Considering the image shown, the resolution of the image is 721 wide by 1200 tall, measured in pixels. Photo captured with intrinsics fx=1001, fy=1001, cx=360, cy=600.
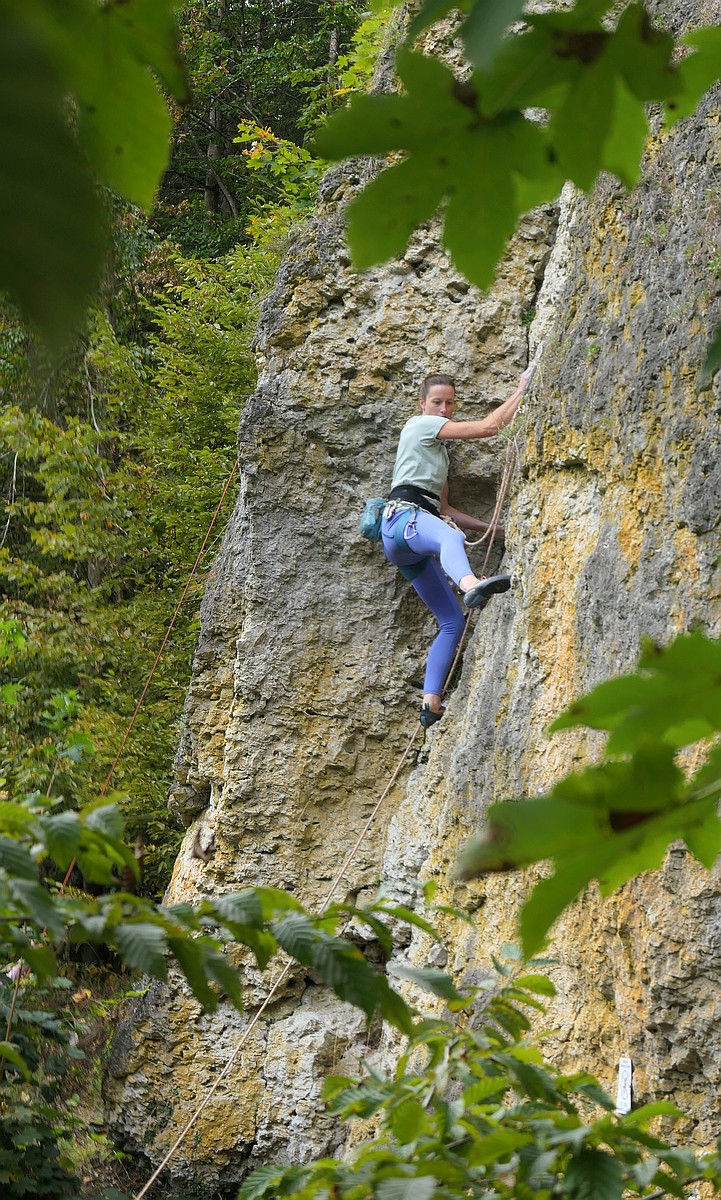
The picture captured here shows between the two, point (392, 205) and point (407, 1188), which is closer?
point (392, 205)

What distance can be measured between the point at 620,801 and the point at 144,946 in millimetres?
664

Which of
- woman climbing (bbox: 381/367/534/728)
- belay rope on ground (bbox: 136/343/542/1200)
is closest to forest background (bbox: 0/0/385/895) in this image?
belay rope on ground (bbox: 136/343/542/1200)

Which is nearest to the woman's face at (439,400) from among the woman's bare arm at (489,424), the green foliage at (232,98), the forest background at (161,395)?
the woman's bare arm at (489,424)

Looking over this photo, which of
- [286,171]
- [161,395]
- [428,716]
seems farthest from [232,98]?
[428,716]

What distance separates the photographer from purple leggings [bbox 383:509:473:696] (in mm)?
4721

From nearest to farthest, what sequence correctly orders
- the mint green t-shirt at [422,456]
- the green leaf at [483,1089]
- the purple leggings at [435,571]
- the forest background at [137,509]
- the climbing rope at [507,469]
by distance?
1. the green leaf at [483,1089]
2. the climbing rope at [507,469]
3. the purple leggings at [435,571]
4. the mint green t-shirt at [422,456]
5. the forest background at [137,509]

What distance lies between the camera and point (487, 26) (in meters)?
0.48

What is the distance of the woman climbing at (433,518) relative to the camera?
4.73 metres

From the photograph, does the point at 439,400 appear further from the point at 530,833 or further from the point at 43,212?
the point at 43,212

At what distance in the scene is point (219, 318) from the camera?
10164mm

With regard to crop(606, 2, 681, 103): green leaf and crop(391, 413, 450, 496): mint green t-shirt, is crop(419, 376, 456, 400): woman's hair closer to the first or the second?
crop(391, 413, 450, 496): mint green t-shirt

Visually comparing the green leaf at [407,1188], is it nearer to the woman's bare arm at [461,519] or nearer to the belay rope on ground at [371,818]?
the belay rope on ground at [371,818]

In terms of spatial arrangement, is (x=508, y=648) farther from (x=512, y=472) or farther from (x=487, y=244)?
(x=487, y=244)

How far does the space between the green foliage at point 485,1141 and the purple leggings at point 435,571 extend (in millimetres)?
3410
